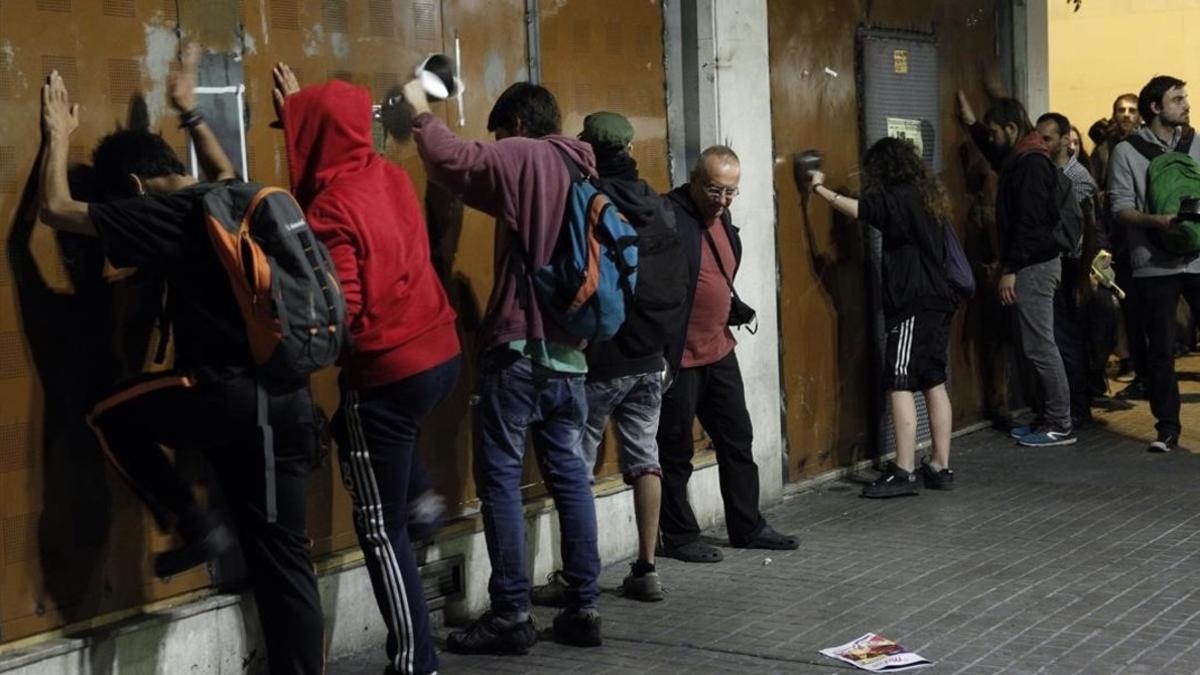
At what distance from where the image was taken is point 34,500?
5.30m

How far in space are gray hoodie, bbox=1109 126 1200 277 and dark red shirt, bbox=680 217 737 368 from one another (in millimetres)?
3534

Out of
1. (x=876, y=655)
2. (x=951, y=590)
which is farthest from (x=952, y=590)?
(x=876, y=655)

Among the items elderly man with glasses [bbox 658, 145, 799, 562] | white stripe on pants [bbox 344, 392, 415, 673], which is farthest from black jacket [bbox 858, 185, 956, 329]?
white stripe on pants [bbox 344, 392, 415, 673]

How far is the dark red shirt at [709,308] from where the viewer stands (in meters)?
7.71

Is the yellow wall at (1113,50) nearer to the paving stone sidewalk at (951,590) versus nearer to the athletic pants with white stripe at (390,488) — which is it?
the paving stone sidewalk at (951,590)

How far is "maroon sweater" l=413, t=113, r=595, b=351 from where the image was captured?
5.99 meters

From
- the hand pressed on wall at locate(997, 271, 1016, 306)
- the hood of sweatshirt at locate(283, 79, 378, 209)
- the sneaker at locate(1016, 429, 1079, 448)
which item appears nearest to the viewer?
the hood of sweatshirt at locate(283, 79, 378, 209)

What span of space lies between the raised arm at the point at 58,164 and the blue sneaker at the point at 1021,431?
7064 millimetres

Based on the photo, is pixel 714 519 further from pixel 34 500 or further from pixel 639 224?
pixel 34 500

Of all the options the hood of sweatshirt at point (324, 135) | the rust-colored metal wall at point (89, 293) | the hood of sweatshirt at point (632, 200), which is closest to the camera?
the rust-colored metal wall at point (89, 293)

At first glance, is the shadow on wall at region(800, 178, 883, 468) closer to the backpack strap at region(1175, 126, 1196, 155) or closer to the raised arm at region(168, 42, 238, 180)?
the backpack strap at region(1175, 126, 1196, 155)

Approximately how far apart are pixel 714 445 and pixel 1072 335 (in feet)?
13.8

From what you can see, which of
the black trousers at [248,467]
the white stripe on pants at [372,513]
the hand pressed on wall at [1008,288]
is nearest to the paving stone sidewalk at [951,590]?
the white stripe on pants at [372,513]

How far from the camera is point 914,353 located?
9141 mm
